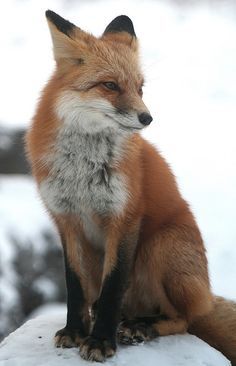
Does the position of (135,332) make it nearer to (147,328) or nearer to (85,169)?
(147,328)

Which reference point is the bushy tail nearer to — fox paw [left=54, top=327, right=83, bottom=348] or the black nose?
fox paw [left=54, top=327, right=83, bottom=348]

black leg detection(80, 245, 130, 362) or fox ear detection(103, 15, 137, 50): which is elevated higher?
fox ear detection(103, 15, 137, 50)

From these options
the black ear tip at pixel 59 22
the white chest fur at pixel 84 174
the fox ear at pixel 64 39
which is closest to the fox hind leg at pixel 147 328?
the white chest fur at pixel 84 174

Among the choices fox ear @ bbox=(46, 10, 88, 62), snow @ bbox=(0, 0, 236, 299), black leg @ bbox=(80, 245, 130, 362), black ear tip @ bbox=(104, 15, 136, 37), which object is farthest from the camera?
snow @ bbox=(0, 0, 236, 299)

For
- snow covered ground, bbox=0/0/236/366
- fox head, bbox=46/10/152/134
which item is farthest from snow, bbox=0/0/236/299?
fox head, bbox=46/10/152/134

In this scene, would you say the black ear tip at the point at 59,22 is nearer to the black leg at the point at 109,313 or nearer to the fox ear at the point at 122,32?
the fox ear at the point at 122,32

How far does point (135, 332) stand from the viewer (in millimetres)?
3873

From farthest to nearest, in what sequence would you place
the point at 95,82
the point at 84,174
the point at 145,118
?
the point at 84,174 → the point at 95,82 → the point at 145,118

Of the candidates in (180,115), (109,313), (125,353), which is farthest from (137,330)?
(180,115)

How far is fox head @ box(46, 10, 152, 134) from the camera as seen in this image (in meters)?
3.58

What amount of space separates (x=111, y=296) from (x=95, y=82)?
118 centimetres

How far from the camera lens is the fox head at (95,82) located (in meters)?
3.58

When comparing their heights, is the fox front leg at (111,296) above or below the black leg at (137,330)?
above

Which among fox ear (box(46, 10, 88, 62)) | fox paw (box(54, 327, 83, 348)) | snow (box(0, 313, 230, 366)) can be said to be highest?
fox ear (box(46, 10, 88, 62))
